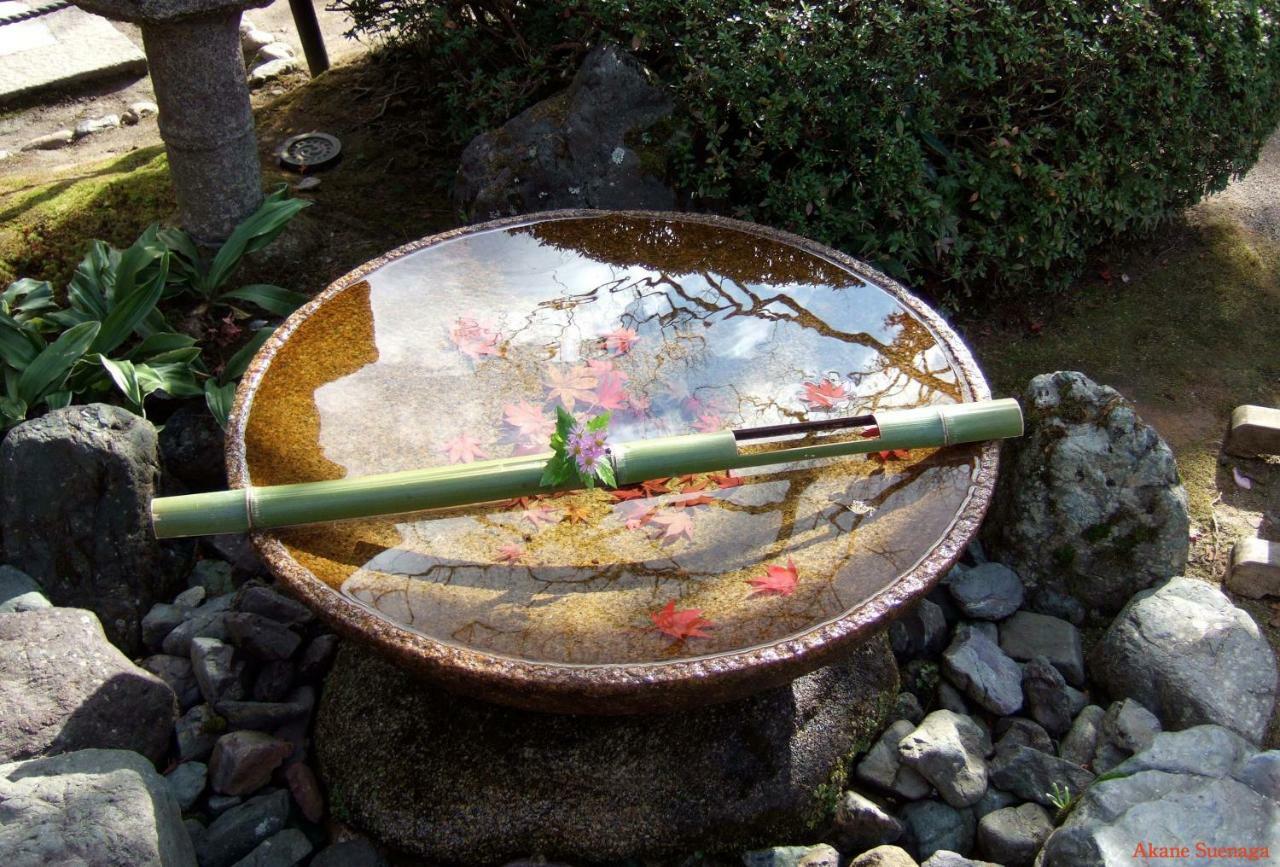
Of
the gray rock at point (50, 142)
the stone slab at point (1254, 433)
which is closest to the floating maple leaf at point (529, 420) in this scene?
the stone slab at point (1254, 433)

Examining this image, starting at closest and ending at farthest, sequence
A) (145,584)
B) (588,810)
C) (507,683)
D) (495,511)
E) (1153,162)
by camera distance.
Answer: (507,683)
(495,511)
(588,810)
(145,584)
(1153,162)

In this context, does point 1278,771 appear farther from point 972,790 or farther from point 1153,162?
point 1153,162

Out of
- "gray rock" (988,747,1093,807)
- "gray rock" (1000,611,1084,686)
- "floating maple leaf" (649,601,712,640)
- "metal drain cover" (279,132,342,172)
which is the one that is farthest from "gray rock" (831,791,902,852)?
"metal drain cover" (279,132,342,172)

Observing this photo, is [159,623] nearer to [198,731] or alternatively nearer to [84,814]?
[198,731]

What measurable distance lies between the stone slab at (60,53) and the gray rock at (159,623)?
4322mm

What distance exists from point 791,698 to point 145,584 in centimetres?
198

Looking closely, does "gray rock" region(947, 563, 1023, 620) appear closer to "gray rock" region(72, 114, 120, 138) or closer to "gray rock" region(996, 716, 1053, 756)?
"gray rock" region(996, 716, 1053, 756)

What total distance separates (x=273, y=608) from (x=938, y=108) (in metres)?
3.07

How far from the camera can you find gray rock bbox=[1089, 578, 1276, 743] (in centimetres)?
290

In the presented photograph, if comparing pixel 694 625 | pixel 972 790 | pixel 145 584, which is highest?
pixel 694 625

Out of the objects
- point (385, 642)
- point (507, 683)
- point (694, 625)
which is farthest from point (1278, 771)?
point (385, 642)

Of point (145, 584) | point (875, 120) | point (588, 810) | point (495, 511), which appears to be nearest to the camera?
point (495, 511)

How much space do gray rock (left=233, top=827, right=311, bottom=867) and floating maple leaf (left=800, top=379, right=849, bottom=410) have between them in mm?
1673

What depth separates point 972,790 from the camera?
9.09 feet
